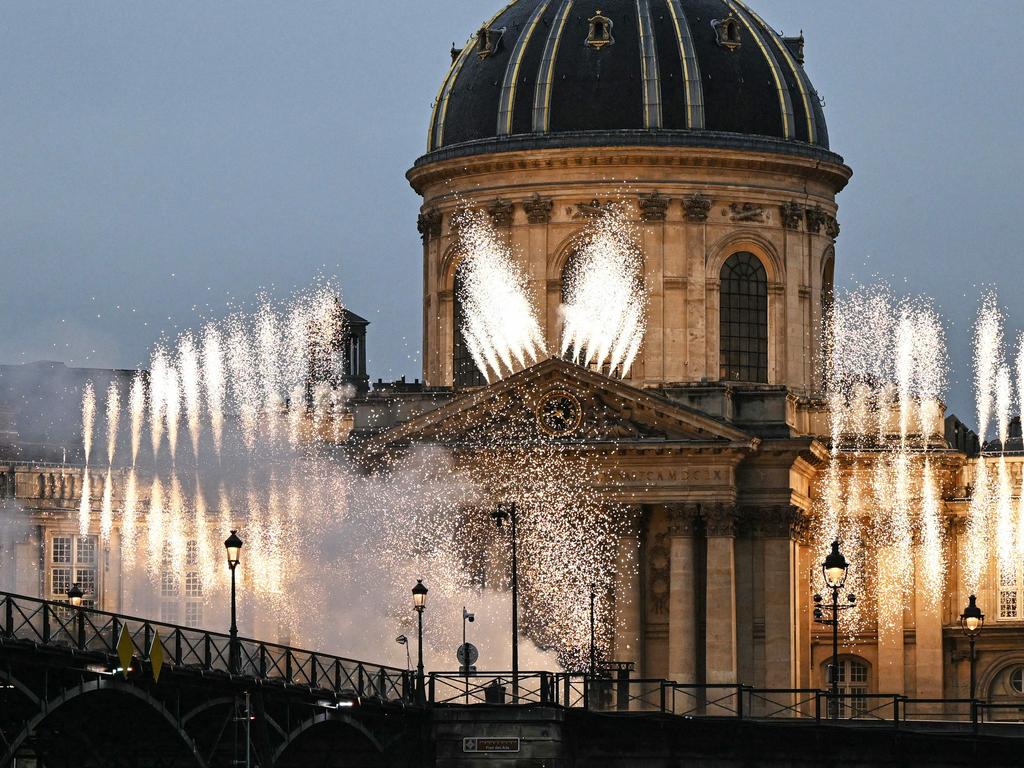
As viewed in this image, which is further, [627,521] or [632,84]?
[632,84]

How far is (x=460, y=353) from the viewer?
11694 cm

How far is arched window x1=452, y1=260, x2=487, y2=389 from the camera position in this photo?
11631 cm

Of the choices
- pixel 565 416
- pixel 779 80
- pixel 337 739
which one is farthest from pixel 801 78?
pixel 337 739

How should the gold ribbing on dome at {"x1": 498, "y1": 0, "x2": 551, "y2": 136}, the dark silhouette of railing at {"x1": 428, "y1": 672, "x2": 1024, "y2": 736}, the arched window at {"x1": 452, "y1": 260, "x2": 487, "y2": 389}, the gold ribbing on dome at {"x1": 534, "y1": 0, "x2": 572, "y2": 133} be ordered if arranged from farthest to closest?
the arched window at {"x1": 452, "y1": 260, "x2": 487, "y2": 389}
the gold ribbing on dome at {"x1": 498, "y1": 0, "x2": 551, "y2": 136}
the gold ribbing on dome at {"x1": 534, "y1": 0, "x2": 572, "y2": 133}
the dark silhouette of railing at {"x1": 428, "y1": 672, "x2": 1024, "y2": 736}

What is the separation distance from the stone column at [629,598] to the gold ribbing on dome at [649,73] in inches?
556

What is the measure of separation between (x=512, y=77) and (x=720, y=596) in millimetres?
19668

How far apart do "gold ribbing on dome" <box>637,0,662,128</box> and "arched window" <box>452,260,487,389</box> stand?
8.20 m

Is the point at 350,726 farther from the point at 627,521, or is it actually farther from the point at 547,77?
the point at 547,77

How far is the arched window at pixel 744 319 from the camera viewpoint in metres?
115

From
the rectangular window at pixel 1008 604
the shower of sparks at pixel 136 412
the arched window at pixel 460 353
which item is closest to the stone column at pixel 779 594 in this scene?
the rectangular window at pixel 1008 604

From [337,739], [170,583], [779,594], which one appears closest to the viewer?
[337,739]

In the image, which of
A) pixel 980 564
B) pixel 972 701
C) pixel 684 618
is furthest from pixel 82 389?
pixel 972 701

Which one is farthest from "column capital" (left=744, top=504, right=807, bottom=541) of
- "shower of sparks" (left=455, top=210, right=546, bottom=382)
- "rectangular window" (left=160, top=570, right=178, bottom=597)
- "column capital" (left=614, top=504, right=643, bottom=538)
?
"rectangular window" (left=160, top=570, right=178, bottom=597)

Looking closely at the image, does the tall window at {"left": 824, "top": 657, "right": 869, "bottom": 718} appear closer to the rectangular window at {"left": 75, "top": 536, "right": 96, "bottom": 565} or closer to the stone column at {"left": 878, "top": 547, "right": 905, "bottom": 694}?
the stone column at {"left": 878, "top": 547, "right": 905, "bottom": 694}
